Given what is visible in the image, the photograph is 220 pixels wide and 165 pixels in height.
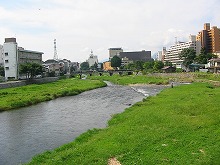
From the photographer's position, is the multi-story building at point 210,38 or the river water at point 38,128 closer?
the river water at point 38,128

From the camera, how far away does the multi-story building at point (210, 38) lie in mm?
168125

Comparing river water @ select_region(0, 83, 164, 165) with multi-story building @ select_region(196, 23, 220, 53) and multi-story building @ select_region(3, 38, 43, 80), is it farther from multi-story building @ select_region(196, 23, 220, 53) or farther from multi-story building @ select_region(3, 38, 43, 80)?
multi-story building @ select_region(196, 23, 220, 53)

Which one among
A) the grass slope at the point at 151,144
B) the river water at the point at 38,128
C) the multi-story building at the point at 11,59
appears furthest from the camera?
the multi-story building at the point at 11,59

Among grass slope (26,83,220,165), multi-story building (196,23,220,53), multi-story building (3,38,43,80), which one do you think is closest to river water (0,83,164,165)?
grass slope (26,83,220,165)

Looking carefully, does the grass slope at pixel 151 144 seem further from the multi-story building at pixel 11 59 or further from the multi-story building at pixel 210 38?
the multi-story building at pixel 210 38

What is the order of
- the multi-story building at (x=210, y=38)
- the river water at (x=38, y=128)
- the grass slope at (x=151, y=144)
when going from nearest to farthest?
1. the grass slope at (x=151, y=144)
2. the river water at (x=38, y=128)
3. the multi-story building at (x=210, y=38)

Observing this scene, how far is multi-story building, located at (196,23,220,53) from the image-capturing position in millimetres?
168125

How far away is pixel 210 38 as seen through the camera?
176625 mm

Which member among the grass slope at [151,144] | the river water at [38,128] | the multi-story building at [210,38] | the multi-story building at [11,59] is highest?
the multi-story building at [210,38]

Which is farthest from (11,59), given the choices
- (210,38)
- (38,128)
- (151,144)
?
(210,38)

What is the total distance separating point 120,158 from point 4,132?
16.5 metres

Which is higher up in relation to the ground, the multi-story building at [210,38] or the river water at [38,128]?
the multi-story building at [210,38]

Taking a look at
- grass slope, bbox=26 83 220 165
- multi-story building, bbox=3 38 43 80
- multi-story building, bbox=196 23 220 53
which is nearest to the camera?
grass slope, bbox=26 83 220 165

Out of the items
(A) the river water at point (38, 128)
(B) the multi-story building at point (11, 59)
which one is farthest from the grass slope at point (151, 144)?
(B) the multi-story building at point (11, 59)
